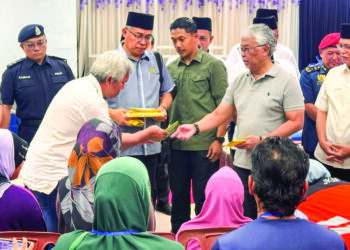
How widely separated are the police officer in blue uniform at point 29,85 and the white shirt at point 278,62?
5.33ft

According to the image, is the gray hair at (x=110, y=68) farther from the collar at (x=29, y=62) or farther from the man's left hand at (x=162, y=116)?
the collar at (x=29, y=62)

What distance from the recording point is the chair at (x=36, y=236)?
2170mm

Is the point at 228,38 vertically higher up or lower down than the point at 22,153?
higher up

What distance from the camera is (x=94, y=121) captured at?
8.28 feet

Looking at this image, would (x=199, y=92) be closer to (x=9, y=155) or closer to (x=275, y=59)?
(x=275, y=59)

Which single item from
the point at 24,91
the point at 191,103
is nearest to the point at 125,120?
the point at 191,103

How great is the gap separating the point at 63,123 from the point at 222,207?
1.06 metres

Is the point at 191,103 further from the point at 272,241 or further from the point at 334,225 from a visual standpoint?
the point at 272,241

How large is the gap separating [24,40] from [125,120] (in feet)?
5.09

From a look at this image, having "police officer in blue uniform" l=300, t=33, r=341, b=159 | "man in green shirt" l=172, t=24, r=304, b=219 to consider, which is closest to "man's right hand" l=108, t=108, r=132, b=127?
"man in green shirt" l=172, t=24, r=304, b=219

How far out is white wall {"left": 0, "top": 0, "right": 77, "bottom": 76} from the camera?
732cm

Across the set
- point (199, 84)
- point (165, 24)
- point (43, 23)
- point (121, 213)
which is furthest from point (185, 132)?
point (165, 24)

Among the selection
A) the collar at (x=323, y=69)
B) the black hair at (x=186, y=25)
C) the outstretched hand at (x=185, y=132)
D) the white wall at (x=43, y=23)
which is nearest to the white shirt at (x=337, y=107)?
the collar at (x=323, y=69)

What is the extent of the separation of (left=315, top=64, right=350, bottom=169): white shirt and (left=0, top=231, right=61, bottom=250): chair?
2.25 meters
